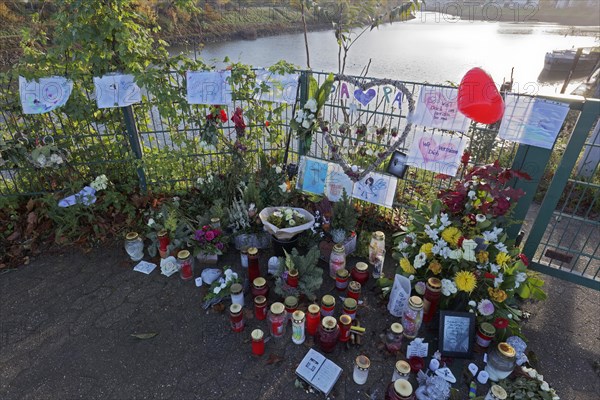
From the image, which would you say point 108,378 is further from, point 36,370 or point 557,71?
point 557,71

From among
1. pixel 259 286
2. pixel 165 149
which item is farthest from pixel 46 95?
pixel 259 286

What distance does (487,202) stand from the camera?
2.88m

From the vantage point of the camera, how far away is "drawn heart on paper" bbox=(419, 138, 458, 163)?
3265mm

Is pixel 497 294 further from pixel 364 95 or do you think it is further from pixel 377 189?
pixel 364 95

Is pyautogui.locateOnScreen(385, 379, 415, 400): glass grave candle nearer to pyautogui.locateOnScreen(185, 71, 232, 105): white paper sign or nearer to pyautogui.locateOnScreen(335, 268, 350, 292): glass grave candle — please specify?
pyautogui.locateOnScreen(335, 268, 350, 292): glass grave candle

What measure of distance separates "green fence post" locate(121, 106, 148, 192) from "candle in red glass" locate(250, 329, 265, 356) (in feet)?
8.75

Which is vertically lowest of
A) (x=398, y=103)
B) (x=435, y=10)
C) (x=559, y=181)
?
(x=559, y=181)

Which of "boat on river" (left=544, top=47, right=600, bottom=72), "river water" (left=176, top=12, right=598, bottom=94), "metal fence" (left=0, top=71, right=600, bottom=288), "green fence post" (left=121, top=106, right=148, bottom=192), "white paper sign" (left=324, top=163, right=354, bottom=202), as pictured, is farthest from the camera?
"boat on river" (left=544, top=47, right=600, bottom=72)

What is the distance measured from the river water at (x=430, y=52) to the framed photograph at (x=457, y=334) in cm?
953

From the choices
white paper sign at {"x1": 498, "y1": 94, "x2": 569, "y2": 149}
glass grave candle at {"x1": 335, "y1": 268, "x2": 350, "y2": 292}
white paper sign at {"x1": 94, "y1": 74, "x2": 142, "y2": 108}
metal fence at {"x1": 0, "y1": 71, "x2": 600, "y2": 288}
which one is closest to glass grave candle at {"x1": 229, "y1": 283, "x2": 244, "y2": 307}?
glass grave candle at {"x1": 335, "y1": 268, "x2": 350, "y2": 292}

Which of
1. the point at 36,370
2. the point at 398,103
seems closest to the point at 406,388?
→ the point at 398,103

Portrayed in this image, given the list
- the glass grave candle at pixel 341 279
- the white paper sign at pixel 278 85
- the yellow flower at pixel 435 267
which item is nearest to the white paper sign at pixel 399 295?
the yellow flower at pixel 435 267

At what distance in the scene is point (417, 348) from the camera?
2629mm

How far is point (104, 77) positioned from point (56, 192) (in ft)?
4.95
